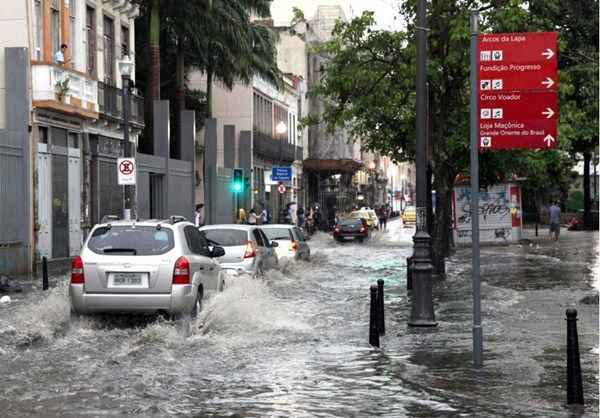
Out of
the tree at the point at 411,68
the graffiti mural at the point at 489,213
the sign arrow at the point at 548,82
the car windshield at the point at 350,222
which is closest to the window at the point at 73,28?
the tree at the point at 411,68

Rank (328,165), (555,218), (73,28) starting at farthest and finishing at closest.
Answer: (328,165) < (555,218) < (73,28)

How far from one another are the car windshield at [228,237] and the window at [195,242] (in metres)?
4.53

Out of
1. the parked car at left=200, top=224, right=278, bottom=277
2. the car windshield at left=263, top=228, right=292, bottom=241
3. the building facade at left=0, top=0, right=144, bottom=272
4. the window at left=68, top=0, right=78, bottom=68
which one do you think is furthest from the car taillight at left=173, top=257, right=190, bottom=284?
the window at left=68, top=0, right=78, bottom=68

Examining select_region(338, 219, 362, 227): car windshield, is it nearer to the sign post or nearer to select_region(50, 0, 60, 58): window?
select_region(50, 0, 60, 58): window

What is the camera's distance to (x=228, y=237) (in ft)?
70.3

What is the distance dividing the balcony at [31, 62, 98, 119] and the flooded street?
825 cm

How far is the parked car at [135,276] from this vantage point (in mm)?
14609

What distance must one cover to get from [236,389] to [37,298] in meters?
11.0

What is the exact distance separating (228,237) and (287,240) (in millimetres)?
8328

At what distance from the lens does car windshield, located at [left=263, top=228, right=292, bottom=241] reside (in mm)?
29734

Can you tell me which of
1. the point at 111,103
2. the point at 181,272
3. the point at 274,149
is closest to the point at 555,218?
the point at 274,149

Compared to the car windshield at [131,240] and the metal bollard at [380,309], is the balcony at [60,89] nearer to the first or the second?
the car windshield at [131,240]

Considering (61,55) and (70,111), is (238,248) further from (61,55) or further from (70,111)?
(61,55)

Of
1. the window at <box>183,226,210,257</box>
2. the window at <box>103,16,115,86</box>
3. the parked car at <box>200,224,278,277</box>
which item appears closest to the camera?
the window at <box>183,226,210,257</box>
